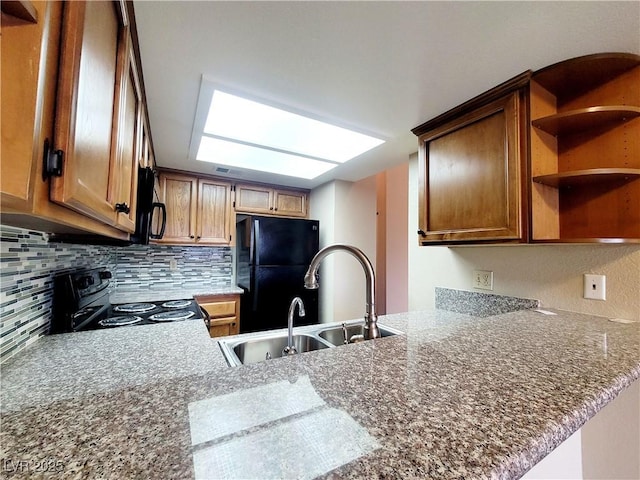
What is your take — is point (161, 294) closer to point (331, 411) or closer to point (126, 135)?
point (126, 135)

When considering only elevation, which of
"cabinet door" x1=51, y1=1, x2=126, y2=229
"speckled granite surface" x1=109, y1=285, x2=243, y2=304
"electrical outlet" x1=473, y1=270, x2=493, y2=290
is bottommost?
"speckled granite surface" x1=109, y1=285, x2=243, y2=304

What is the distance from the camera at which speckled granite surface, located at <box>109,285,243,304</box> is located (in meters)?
2.27

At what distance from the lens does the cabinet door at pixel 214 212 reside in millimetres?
2818

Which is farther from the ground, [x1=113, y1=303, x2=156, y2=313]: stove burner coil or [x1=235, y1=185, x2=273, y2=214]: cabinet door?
[x1=235, y1=185, x2=273, y2=214]: cabinet door

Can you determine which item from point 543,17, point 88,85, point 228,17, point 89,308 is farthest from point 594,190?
point 89,308

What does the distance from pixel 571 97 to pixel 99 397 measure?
2012 mm

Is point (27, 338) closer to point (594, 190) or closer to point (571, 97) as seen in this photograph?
point (594, 190)

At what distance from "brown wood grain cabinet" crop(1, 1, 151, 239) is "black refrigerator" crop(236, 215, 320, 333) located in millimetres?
1827

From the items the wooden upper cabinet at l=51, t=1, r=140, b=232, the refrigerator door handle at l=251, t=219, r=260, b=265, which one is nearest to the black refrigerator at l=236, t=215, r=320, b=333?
the refrigerator door handle at l=251, t=219, r=260, b=265

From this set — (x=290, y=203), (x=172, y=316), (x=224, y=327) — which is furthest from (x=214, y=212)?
(x=172, y=316)

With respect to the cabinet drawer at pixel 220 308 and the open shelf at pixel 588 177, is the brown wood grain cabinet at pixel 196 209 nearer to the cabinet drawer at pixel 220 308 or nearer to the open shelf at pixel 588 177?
the cabinet drawer at pixel 220 308

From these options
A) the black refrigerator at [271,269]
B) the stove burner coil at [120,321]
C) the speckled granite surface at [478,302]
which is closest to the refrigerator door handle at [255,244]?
the black refrigerator at [271,269]

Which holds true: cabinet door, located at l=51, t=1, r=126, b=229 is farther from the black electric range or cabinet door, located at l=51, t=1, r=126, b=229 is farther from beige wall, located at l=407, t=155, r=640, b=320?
beige wall, located at l=407, t=155, r=640, b=320

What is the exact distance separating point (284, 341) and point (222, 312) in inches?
55.5
